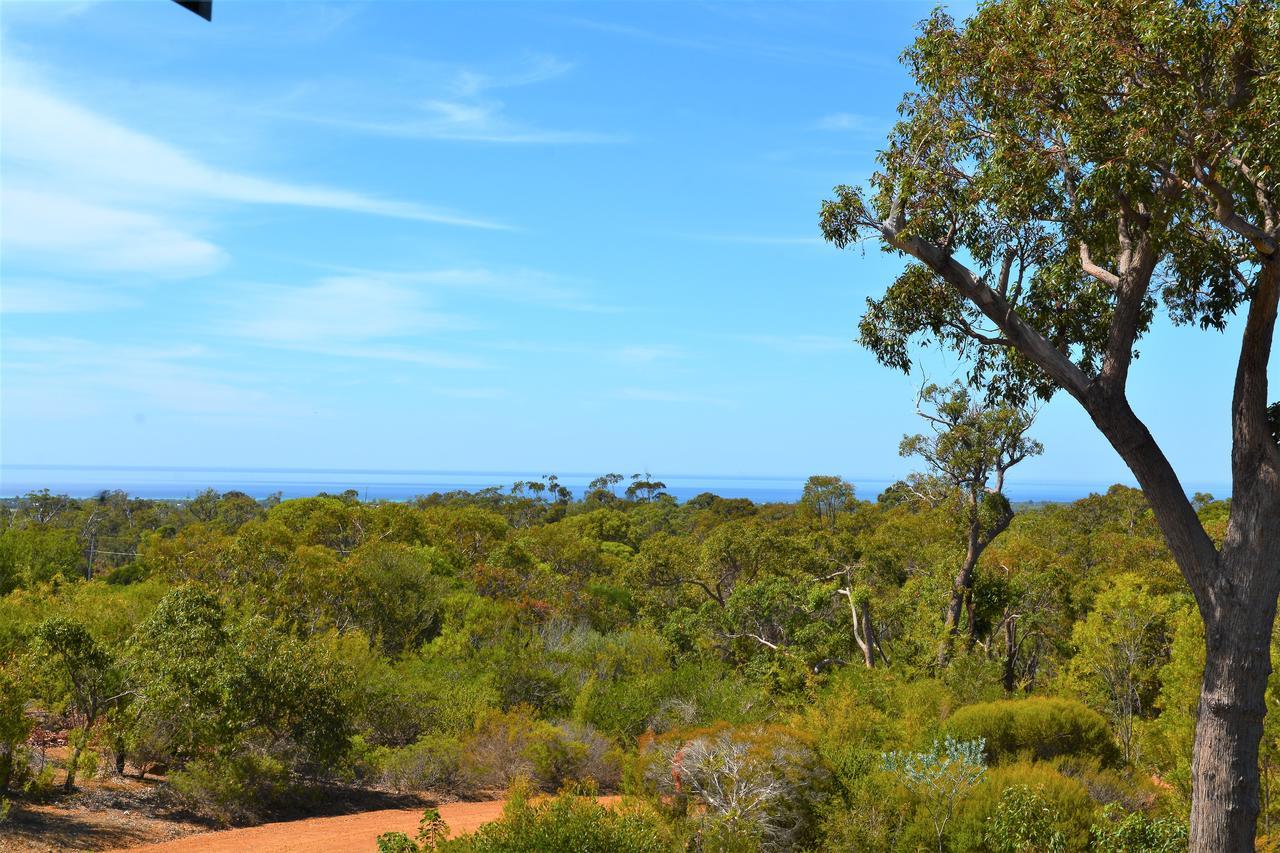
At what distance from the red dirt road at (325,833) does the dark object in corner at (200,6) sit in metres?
11.6

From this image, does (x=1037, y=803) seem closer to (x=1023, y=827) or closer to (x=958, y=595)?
(x=1023, y=827)

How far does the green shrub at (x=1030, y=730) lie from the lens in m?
15.0

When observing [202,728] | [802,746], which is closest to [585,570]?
[202,728]

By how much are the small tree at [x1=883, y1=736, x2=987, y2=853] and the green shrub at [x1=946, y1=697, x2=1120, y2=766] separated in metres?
4.05

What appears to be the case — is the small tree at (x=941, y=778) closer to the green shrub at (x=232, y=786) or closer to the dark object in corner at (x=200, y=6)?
the green shrub at (x=232, y=786)

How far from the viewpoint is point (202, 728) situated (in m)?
15.0

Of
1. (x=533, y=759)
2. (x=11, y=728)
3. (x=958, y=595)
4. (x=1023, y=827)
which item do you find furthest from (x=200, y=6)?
(x=958, y=595)

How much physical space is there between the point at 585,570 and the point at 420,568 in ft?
41.1

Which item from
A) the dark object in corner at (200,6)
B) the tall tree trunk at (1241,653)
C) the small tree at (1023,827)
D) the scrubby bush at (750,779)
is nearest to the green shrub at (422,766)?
the scrubby bush at (750,779)

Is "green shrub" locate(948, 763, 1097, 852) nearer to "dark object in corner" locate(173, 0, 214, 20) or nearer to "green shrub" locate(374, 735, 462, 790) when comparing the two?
"green shrub" locate(374, 735, 462, 790)

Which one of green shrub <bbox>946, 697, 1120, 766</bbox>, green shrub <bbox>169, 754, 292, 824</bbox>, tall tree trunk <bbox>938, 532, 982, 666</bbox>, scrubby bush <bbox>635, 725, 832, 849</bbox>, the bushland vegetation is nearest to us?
scrubby bush <bbox>635, 725, 832, 849</bbox>

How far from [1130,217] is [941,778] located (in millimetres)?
6071

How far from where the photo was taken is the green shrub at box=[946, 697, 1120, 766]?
1498 centimetres

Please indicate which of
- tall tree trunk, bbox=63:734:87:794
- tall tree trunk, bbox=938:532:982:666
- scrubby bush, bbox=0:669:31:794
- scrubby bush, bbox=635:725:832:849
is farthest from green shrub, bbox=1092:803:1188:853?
tall tree trunk, bbox=63:734:87:794
